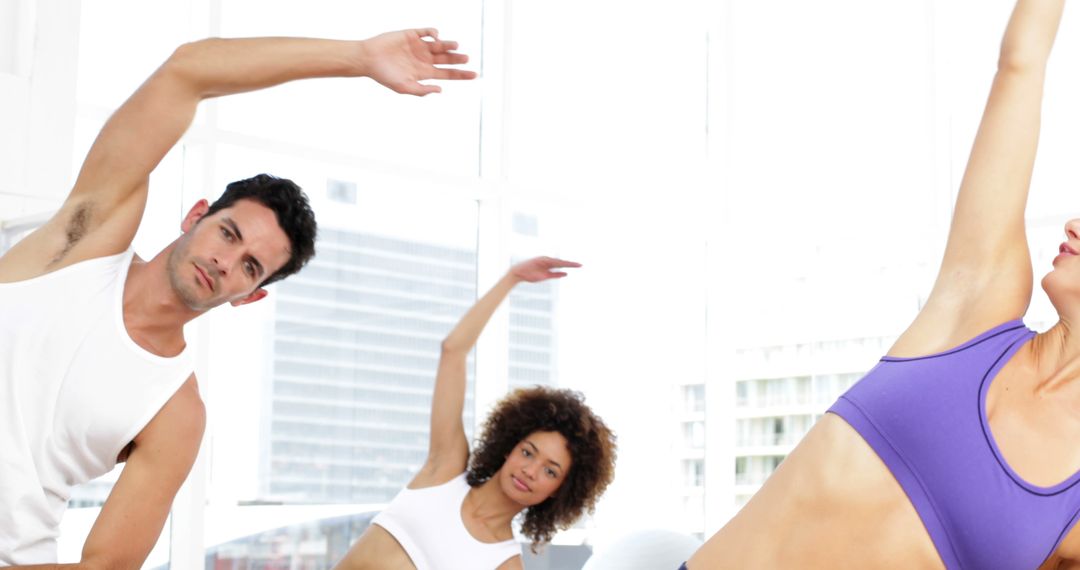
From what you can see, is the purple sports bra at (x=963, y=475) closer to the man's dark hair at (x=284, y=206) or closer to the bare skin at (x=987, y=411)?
the bare skin at (x=987, y=411)

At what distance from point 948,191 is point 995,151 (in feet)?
14.1

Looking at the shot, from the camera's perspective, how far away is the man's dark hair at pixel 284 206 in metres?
1.88

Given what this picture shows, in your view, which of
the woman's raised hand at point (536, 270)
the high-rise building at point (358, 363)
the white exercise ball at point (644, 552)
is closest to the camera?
the woman's raised hand at point (536, 270)

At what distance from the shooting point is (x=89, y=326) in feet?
5.64

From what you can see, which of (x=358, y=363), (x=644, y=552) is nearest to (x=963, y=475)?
(x=644, y=552)

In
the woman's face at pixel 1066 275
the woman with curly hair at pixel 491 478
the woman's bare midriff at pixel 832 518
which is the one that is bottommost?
the woman with curly hair at pixel 491 478

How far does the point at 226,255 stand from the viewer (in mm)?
1777

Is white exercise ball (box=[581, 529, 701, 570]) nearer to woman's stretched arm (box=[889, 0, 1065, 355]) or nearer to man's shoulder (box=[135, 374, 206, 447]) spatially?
man's shoulder (box=[135, 374, 206, 447])


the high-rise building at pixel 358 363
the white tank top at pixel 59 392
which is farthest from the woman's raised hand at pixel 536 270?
the white tank top at pixel 59 392

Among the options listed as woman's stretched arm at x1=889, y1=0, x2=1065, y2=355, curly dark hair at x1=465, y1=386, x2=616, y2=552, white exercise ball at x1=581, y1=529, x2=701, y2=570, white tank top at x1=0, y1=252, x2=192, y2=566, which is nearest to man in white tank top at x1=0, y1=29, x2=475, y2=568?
white tank top at x1=0, y1=252, x2=192, y2=566

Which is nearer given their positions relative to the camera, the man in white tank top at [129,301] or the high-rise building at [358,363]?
the man in white tank top at [129,301]

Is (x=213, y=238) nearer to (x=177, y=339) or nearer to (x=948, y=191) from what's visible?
(x=177, y=339)

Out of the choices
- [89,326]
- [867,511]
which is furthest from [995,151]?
[89,326]

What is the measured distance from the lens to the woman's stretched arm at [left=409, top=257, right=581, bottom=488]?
Answer: 340 cm
